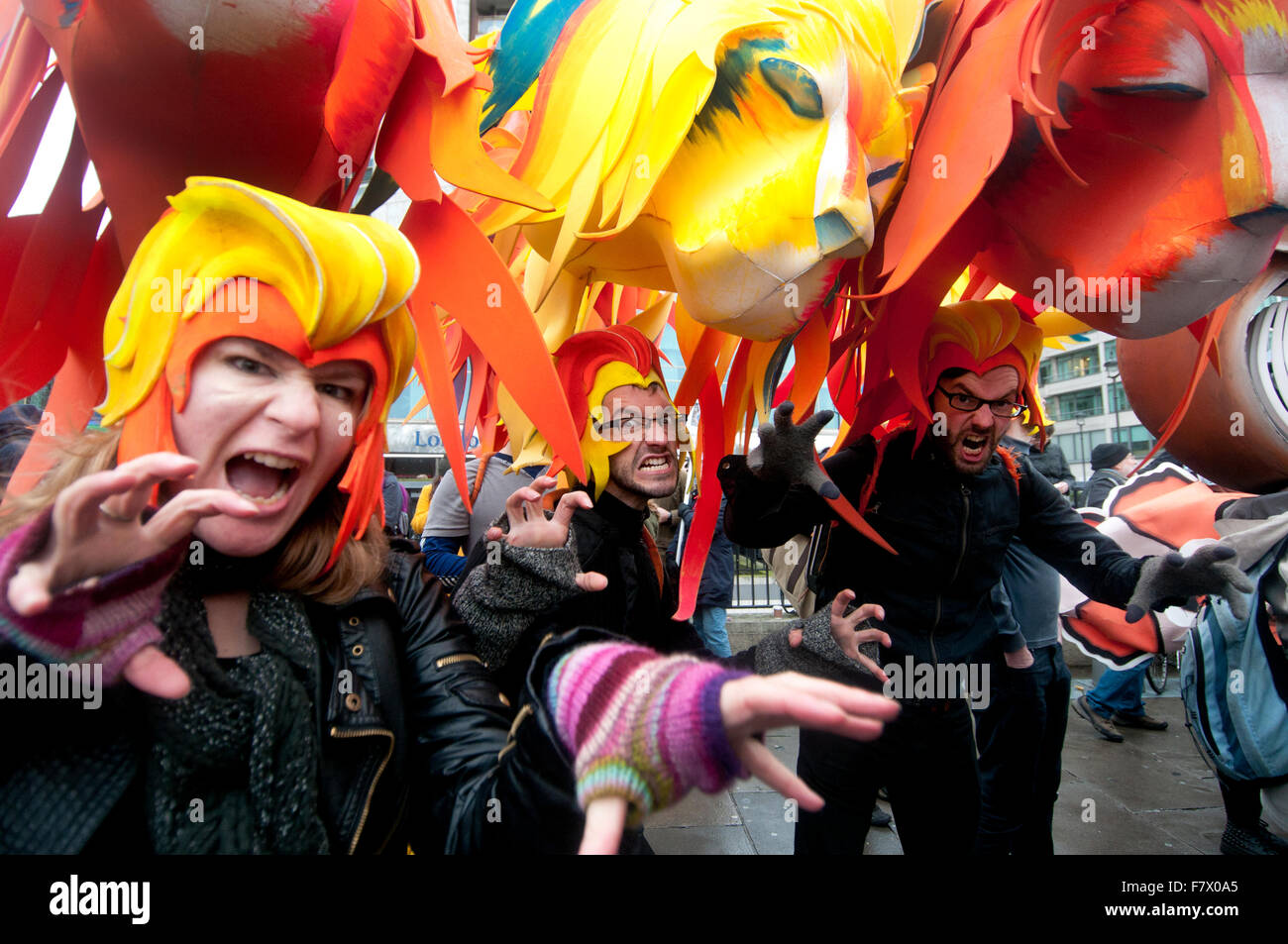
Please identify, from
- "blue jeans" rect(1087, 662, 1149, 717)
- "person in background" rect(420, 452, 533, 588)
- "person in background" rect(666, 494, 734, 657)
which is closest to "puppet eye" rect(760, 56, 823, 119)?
"person in background" rect(420, 452, 533, 588)

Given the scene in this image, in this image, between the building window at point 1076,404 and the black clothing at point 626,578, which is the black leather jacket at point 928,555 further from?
the building window at point 1076,404

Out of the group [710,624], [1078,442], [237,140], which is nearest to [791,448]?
[237,140]

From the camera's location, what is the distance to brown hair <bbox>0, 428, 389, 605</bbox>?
83 cm

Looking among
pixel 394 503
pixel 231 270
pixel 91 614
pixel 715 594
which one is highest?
pixel 231 270

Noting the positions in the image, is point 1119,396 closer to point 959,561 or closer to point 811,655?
point 959,561

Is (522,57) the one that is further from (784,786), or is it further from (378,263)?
(784,786)

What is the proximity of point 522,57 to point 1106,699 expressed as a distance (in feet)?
12.7

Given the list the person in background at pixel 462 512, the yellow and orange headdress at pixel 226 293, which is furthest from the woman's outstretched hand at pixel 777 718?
the person in background at pixel 462 512

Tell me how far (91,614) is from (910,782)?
1664 millimetres

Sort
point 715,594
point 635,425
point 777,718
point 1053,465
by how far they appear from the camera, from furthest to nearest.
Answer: point 715,594 < point 1053,465 < point 635,425 < point 777,718

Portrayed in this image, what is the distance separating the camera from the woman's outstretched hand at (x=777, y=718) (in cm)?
58

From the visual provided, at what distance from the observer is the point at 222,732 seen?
0.80 metres

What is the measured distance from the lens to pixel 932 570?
1678 millimetres
